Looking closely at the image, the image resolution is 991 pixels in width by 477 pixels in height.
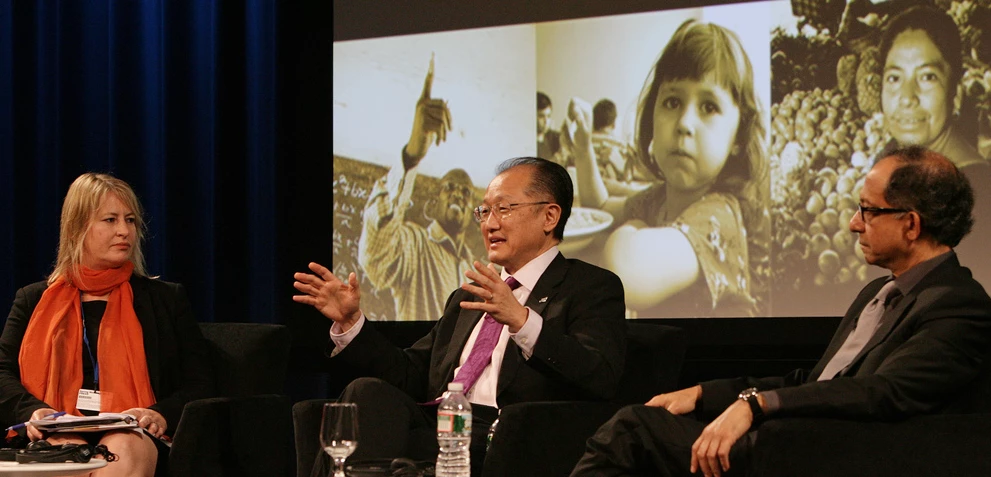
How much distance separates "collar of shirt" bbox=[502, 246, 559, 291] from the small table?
3.86 ft

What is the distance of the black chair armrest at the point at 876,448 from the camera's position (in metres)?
2.00

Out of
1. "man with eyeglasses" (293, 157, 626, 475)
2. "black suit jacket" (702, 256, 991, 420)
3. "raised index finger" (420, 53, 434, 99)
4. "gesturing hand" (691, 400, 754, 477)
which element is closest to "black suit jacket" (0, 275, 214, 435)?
"man with eyeglasses" (293, 157, 626, 475)

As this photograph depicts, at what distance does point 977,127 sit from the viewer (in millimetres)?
3816

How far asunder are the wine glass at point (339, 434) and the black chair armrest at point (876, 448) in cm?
75

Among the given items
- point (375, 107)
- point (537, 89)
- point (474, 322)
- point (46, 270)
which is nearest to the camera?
point (474, 322)

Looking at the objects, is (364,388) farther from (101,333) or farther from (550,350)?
(101,333)

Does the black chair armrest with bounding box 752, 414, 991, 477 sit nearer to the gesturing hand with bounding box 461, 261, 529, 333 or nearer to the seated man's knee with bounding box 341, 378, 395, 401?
the gesturing hand with bounding box 461, 261, 529, 333

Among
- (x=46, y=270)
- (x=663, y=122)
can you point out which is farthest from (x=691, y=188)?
(x=46, y=270)

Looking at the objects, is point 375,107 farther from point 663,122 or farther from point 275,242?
point 663,122

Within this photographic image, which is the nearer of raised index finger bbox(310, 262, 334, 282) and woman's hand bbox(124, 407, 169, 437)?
raised index finger bbox(310, 262, 334, 282)


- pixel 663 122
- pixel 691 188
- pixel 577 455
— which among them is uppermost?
pixel 663 122

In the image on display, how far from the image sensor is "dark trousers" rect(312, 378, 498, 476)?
263 cm

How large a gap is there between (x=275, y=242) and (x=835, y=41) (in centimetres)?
254

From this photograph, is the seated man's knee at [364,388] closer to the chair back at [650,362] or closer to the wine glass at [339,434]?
the wine glass at [339,434]
